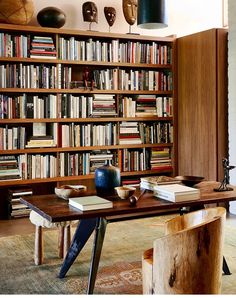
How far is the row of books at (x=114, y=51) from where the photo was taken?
16.5 ft

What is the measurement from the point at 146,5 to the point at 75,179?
243 cm

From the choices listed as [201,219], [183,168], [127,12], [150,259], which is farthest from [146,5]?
[183,168]

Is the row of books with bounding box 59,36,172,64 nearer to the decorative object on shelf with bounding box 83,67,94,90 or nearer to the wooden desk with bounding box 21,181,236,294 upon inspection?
the decorative object on shelf with bounding box 83,67,94,90

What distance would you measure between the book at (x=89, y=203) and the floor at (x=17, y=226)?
1.85 metres

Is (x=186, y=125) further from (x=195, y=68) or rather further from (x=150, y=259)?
(x=150, y=259)

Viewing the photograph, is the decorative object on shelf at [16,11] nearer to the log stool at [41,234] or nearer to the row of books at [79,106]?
the row of books at [79,106]

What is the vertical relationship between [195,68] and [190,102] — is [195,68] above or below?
above

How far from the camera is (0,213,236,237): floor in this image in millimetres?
4320

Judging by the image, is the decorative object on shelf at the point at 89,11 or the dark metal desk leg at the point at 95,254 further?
the decorative object on shelf at the point at 89,11

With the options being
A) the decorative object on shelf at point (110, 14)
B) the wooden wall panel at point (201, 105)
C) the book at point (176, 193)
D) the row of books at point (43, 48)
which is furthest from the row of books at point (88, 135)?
the book at point (176, 193)

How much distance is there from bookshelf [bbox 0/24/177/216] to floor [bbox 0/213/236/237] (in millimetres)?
388

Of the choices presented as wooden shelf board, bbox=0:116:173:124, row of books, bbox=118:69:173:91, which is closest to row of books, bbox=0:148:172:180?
wooden shelf board, bbox=0:116:173:124

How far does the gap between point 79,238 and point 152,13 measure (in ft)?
5.25

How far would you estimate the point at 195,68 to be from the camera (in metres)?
5.24
